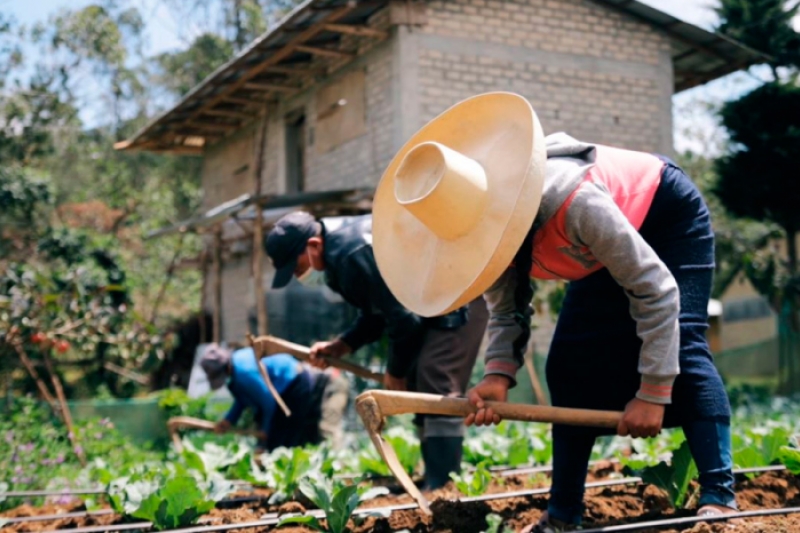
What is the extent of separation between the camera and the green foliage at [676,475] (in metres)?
3.47

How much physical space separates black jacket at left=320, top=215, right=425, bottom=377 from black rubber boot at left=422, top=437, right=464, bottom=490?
0.38 metres

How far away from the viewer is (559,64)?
41.9 ft

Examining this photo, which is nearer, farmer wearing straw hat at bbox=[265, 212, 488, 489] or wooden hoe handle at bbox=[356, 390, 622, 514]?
wooden hoe handle at bbox=[356, 390, 622, 514]

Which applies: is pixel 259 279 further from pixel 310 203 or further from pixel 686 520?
pixel 686 520

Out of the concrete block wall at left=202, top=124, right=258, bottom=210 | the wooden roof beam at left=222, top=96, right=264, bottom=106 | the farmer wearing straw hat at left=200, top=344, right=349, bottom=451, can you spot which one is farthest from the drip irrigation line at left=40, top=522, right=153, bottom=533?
the concrete block wall at left=202, top=124, right=258, bottom=210

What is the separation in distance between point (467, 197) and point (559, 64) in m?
10.5

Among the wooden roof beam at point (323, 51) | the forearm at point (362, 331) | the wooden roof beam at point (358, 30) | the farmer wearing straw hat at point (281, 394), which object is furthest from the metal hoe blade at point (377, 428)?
the wooden roof beam at point (323, 51)

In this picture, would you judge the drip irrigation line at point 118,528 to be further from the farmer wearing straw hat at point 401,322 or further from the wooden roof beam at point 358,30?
the wooden roof beam at point 358,30

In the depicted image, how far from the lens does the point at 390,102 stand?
38.8 feet

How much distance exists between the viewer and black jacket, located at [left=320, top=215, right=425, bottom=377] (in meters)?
4.35

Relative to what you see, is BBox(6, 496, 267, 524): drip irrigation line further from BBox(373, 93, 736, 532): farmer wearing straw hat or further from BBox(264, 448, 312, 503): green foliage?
BBox(373, 93, 736, 532): farmer wearing straw hat

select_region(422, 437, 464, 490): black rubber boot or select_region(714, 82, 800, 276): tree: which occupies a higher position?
select_region(714, 82, 800, 276): tree

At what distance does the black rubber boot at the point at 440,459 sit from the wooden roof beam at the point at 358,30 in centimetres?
771

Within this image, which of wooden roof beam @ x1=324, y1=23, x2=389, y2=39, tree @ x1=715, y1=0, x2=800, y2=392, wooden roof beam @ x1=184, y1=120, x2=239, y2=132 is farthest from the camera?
wooden roof beam @ x1=184, y1=120, x2=239, y2=132
